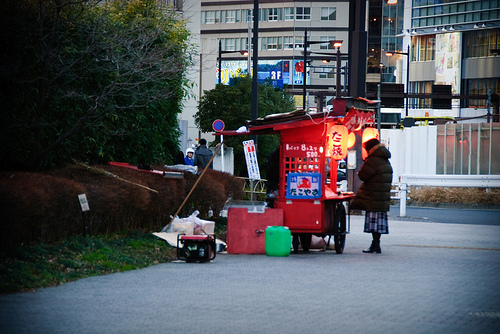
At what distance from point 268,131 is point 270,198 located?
1.25 m

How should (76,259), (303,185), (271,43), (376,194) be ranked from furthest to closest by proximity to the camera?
(271,43), (376,194), (303,185), (76,259)

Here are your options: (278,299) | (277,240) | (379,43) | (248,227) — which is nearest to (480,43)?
(379,43)

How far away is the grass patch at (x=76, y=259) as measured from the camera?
8.64 meters

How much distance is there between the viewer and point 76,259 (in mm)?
10234

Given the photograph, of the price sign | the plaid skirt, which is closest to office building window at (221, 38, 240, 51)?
the price sign

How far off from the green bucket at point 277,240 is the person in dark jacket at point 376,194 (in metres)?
1.70

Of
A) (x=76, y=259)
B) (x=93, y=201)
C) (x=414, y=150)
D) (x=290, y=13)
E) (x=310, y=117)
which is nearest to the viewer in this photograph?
(x=76, y=259)

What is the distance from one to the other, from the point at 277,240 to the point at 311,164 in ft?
5.23

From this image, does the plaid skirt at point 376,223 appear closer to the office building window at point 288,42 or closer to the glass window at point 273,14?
the office building window at point 288,42

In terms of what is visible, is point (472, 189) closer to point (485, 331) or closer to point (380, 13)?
point (485, 331)

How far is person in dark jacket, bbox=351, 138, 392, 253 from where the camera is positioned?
1356 centimetres

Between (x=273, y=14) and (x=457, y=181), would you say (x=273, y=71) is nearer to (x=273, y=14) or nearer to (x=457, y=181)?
(x=273, y=14)

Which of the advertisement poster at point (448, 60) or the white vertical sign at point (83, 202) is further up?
the advertisement poster at point (448, 60)

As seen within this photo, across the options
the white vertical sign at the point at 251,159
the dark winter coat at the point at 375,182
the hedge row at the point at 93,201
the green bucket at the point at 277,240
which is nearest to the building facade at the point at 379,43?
the white vertical sign at the point at 251,159
